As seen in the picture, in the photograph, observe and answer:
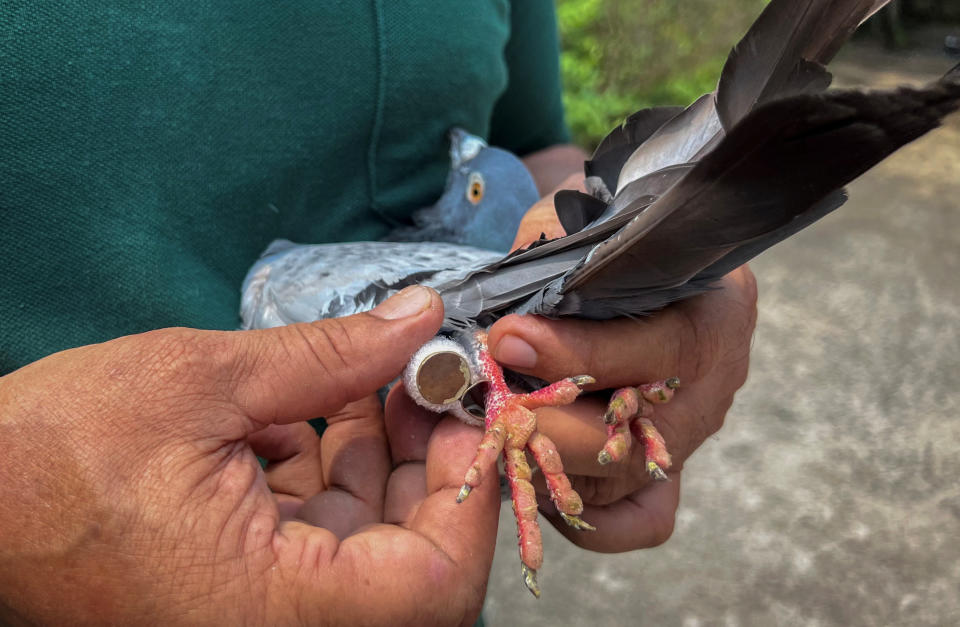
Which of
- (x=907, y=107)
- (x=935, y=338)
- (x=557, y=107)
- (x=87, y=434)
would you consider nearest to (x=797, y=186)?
(x=907, y=107)

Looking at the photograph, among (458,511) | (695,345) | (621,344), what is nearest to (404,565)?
(458,511)

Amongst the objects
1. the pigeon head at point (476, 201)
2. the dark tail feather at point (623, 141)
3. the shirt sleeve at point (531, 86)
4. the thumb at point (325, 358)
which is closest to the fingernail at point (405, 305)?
the thumb at point (325, 358)

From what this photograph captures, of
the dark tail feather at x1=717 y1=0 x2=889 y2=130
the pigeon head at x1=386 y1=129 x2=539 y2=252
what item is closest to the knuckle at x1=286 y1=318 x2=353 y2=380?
the dark tail feather at x1=717 y1=0 x2=889 y2=130

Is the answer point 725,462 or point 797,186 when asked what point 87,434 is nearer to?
point 797,186

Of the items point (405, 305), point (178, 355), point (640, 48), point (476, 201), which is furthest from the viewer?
point (640, 48)

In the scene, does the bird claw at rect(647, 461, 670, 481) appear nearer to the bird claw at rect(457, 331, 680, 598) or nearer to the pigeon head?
Answer: the bird claw at rect(457, 331, 680, 598)

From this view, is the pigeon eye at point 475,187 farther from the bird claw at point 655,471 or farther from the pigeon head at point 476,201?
the bird claw at point 655,471

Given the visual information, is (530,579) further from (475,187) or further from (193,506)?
(475,187)
